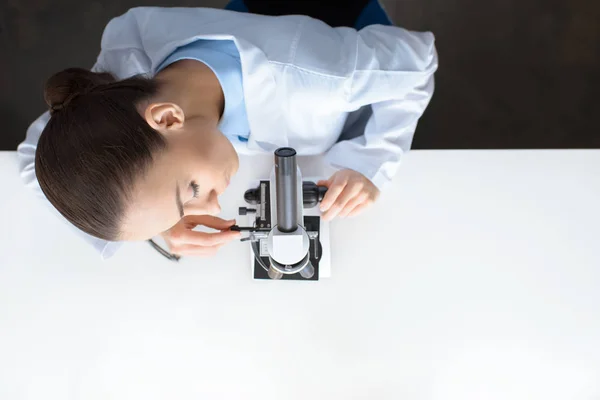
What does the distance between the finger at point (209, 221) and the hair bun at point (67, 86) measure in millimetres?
301

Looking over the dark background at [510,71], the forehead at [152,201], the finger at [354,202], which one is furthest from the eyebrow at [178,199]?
the dark background at [510,71]

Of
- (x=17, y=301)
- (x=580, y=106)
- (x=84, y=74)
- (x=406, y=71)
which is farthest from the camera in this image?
(x=580, y=106)

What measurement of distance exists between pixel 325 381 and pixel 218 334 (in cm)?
22

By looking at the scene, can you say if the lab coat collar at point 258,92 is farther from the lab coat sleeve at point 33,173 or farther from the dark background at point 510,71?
the dark background at point 510,71

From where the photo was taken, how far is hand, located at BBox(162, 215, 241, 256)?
0.95 meters

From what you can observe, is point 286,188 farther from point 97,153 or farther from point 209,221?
point 209,221

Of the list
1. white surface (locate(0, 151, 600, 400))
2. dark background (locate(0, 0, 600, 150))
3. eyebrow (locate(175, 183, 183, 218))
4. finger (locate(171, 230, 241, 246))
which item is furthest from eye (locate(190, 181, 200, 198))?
dark background (locate(0, 0, 600, 150))

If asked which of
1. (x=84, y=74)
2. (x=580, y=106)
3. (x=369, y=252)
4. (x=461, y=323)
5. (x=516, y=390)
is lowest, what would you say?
(x=516, y=390)

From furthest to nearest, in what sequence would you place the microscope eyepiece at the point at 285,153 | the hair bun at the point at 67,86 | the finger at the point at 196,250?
the finger at the point at 196,250
the hair bun at the point at 67,86
the microscope eyepiece at the point at 285,153

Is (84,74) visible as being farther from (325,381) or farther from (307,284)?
(325,381)

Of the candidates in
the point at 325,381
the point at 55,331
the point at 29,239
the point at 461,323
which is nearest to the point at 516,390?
the point at 461,323

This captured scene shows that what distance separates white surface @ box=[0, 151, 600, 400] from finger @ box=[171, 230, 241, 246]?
0.27 ft

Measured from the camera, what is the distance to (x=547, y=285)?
1.00 m

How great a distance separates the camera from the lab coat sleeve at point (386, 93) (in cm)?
92
